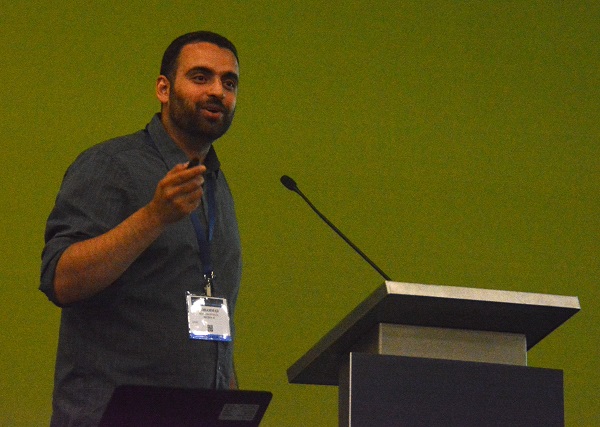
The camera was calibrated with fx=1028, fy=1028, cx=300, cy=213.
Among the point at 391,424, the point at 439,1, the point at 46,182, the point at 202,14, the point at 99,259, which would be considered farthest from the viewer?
the point at 439,1

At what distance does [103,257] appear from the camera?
6.14ft

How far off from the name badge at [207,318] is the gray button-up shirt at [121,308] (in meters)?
0.02

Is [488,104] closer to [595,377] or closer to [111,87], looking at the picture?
[595,377]

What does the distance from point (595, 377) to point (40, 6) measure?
2.22m

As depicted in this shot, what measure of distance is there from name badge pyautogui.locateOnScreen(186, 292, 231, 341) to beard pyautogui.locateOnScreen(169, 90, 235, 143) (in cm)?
39

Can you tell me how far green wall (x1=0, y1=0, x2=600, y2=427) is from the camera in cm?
325

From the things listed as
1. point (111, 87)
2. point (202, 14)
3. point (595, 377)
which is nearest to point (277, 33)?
point (202, 14)

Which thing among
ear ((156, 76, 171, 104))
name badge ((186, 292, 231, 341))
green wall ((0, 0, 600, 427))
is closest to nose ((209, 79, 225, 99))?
ear ((156, 76, 171, 104))

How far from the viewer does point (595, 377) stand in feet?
11.4

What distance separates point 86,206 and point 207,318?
1.09ft

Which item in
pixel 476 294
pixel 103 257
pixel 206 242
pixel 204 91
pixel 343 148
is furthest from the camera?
pixel 343 148

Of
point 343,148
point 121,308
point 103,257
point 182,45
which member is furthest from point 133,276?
point 343,148

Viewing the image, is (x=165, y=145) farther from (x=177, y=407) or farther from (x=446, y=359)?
(x=446, y=359)

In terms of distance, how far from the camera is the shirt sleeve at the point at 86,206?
1.98m
